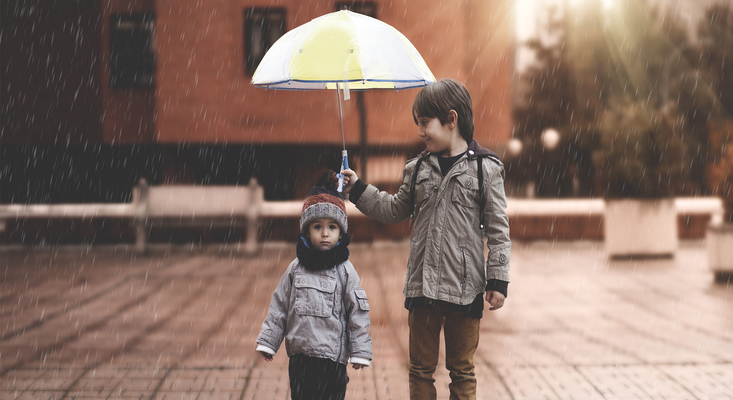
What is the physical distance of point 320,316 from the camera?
10.1 feet

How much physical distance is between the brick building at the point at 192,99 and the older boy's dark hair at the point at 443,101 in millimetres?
11011

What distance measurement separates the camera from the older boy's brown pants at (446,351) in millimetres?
3146

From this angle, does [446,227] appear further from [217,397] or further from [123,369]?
[123,369]

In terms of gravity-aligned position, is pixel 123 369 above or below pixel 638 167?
below

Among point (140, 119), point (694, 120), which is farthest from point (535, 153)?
point (140, 119)

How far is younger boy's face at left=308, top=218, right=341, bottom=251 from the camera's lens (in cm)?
309

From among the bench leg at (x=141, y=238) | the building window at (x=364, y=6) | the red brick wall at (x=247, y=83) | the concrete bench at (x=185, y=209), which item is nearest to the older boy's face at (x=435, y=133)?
the concrete bench at (x=185, y=209)

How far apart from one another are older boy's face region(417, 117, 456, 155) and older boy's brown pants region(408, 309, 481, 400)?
80cm

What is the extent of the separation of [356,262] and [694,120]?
900 inches

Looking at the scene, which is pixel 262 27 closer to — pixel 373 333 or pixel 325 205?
pixel 373 333

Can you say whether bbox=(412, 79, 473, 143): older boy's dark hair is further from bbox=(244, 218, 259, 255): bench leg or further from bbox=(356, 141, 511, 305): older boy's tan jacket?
bbox=(244, 218, 259, 255): bench leg

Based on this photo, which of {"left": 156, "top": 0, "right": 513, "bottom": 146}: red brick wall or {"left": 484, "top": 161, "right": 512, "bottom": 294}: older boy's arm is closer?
{"left": 484, "top": 161, "right": 512, "bottom": 294}: older boy's arm

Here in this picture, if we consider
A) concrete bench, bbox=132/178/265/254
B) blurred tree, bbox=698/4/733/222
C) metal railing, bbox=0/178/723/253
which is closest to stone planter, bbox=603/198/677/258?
metal railing, bbox=0/178/723/253

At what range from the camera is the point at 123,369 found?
496 centimetres
